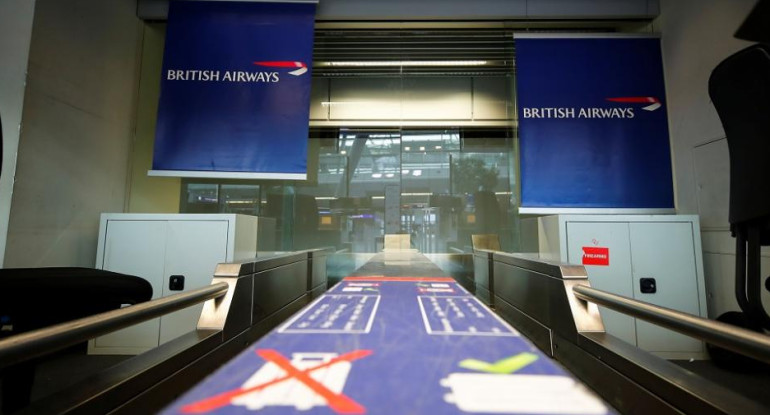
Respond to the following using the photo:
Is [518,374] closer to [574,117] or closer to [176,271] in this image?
[176,271]

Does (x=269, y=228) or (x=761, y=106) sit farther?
(x=269, y=228)

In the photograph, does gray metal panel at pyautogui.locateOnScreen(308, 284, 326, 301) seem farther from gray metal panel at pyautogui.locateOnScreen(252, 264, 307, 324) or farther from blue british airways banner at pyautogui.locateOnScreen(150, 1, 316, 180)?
blue british airways banner at pyautogui.locateOnScreen(150, 1, 316, 180)

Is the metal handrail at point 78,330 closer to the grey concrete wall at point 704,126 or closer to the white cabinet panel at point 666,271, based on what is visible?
the white cabinet panel at point 666,271

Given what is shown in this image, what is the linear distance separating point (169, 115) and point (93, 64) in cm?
69

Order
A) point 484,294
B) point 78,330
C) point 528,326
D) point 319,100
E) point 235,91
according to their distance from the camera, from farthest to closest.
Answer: point 319,100
point 235,91
point 484,294
point 528,326
point 78,330

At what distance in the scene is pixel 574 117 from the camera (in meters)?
3.08

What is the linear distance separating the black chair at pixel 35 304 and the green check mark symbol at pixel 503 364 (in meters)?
1.47

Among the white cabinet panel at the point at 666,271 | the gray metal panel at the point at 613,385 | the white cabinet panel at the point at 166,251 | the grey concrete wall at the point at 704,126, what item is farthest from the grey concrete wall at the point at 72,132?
the grey concrete wall at the point at 704,126

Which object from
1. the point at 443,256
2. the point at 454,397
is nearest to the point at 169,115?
the point at 443,256

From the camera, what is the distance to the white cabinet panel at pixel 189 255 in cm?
239

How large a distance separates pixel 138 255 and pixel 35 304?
1446 mm

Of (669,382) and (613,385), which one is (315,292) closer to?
(613,385)

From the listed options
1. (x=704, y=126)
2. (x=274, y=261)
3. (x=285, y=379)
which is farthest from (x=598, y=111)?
(x=285, y=379)

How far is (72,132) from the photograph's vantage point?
2551 mm
